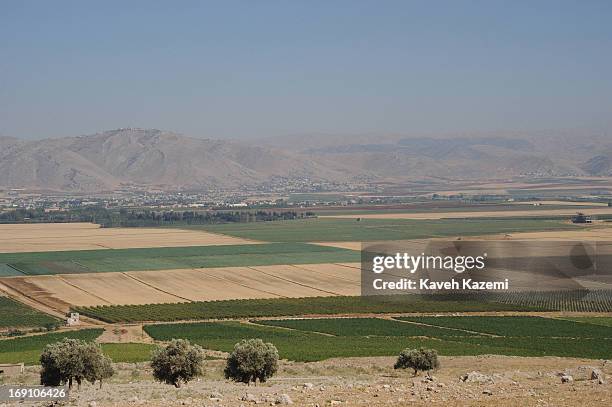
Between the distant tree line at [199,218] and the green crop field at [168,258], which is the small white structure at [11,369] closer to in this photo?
the green crop field at [168,258]

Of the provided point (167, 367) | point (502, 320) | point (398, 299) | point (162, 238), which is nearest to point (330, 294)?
point (398, 299)

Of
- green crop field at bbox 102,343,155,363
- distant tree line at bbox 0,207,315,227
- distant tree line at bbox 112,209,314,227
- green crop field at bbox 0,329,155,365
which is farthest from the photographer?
distant tree line at bbox 0,207,315,227

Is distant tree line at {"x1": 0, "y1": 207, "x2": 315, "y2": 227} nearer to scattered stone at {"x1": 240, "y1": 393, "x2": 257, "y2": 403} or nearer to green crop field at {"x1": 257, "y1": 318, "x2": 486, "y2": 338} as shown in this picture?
green crop field at {"x1": 257, "y1": 318, "x2": 486, "y2": 338}

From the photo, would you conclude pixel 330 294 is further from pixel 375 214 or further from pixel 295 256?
pixel 375 214

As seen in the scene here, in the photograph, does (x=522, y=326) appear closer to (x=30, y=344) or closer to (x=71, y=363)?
(x=30, y=344)

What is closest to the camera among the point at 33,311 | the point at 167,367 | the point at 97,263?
the point at 167,367

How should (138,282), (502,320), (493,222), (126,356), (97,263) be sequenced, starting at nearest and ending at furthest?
(126,356)
(502,320)
(138,282)
(97,263)
(493,222)

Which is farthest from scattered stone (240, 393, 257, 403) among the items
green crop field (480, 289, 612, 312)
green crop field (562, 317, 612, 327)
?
green crop field (480, 289, 612, 312)
